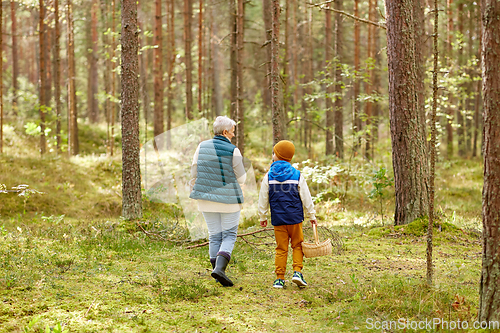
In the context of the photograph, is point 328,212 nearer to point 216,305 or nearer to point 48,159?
point 216,305

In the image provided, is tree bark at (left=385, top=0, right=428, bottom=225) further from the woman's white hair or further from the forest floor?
the woman's white hair

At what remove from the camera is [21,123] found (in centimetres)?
1941

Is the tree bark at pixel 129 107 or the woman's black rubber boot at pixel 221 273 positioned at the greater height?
the tree bark at pixel 129 107

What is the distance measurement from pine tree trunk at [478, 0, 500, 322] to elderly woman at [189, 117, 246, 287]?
9.62 ft

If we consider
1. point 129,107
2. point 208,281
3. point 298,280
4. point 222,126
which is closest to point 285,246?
point 298,280

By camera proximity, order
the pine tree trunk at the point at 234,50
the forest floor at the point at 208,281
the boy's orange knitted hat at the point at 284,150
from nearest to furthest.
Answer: the forest floor at the point at 208,281 < the boy's orange knitted hat at the point at 284,150 < the pine tree trunk at the point at 234,50

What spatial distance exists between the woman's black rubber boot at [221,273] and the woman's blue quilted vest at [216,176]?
0.77 m

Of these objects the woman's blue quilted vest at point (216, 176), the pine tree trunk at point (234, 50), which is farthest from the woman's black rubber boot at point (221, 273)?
the pine tree trunk at point (234, 50)

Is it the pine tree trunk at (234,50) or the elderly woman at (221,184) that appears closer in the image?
the elderly woman at (221,184)

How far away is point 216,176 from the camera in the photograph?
5.18m

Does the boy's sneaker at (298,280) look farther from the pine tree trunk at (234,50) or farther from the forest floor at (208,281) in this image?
the pine tree trunk at (234,50)

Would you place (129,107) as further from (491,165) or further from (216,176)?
(491,165)

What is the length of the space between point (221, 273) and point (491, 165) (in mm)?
3288

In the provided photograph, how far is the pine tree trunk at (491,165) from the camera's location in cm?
320
